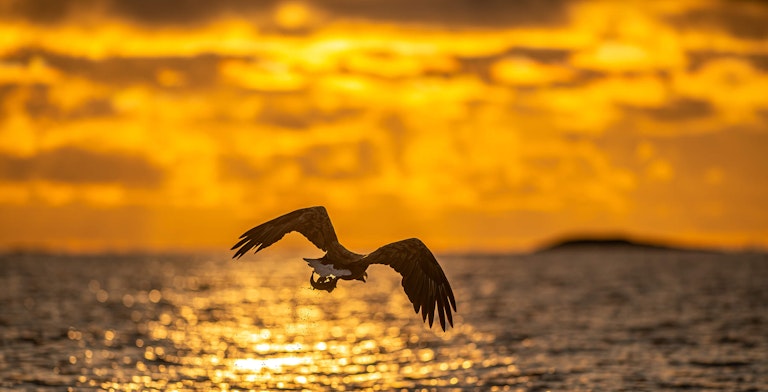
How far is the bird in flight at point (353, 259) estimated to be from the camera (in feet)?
57.9

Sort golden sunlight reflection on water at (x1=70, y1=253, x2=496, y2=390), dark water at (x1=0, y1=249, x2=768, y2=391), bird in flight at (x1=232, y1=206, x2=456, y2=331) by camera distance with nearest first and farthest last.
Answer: bird in flight at (x1=232, y1=206, x2=456, y2=331) < dark water at (x1=0, y1=249, x2=768, y2=391) < golden sunlight reflection on water at (x1=70, y1=253, x2=496, y2=390)

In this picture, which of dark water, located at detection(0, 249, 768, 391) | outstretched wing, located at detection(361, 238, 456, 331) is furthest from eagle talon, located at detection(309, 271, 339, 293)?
dark water, located at detection(0, 249, 768, 391)

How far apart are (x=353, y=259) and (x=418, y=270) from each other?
43.3 inches

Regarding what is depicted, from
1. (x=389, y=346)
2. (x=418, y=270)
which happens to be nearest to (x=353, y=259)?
(x=418, y=270)

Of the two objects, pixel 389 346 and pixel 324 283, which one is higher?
pixel 389 346

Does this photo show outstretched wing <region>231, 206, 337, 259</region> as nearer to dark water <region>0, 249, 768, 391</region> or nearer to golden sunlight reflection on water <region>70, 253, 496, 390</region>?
golden sunlight reflection on water <region>70, 253, 496, 390</region>

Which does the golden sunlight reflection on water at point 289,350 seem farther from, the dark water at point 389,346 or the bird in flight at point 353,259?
the bird in flight at point 353,259

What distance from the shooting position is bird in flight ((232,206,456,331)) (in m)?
17.7

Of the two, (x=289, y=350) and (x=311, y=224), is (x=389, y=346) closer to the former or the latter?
(x=289, y=350)

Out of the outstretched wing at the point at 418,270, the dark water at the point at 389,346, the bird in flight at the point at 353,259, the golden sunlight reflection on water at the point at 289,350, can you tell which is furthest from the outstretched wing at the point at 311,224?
the dark water at the point at 389,346

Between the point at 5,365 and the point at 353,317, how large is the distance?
134ft

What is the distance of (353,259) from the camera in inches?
711

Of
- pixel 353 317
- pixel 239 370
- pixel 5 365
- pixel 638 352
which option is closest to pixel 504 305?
pixel 353 317

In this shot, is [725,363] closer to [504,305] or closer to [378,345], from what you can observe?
[378,345]
